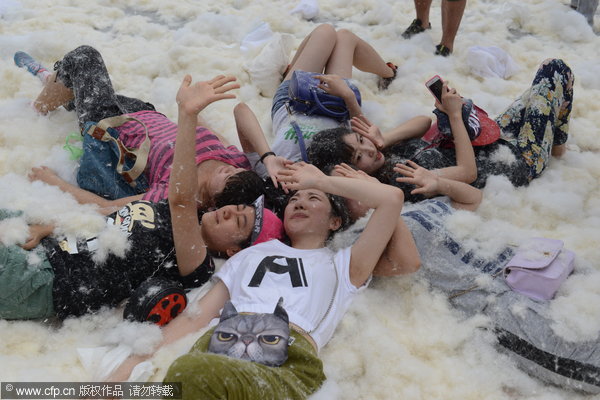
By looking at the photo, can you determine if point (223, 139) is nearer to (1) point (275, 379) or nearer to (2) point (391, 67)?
(2) point (391, 67)

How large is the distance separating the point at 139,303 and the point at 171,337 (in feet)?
0.51

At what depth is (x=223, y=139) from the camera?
9.18ft

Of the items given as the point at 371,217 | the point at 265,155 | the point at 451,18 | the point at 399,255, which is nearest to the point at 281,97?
the point at 265,155

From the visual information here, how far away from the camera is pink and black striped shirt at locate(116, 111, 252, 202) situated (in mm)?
2441

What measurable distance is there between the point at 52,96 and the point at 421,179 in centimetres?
194

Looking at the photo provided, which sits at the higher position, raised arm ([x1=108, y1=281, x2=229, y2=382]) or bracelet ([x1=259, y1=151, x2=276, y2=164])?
bracelet ([x1=259, y1=151, x2=276, y2=164])

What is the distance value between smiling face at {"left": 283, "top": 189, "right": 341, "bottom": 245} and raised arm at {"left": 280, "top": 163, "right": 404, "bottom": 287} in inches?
5.2

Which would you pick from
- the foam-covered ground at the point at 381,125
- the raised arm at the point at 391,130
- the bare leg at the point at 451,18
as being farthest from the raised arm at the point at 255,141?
the bare leg at the point at 451,18

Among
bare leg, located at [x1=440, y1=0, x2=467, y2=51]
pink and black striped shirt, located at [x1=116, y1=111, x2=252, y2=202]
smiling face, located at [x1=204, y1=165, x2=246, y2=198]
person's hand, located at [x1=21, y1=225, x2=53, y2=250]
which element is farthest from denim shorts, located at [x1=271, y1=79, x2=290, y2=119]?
person's hand, located at [x1=21, y1=225, x2=53, y2=250]

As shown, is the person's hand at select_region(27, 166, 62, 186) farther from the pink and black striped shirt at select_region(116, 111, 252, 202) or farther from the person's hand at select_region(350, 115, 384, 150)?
the person's hand at select_region(350, 115, 384, 150)

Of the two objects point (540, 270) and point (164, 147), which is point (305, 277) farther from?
point (164, 147)

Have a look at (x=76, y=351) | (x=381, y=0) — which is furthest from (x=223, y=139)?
(x=381, y=0)

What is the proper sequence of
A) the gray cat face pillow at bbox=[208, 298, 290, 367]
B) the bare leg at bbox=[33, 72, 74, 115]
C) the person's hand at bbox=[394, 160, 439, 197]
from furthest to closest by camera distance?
the bare leg at bbox=[33, 72, 74, 115] → the person's hand at bbox=[394, 160, 439, 197] → the gray cat face pillow at bbox=[208, 298, 290, 367]

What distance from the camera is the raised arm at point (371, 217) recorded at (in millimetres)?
1942
